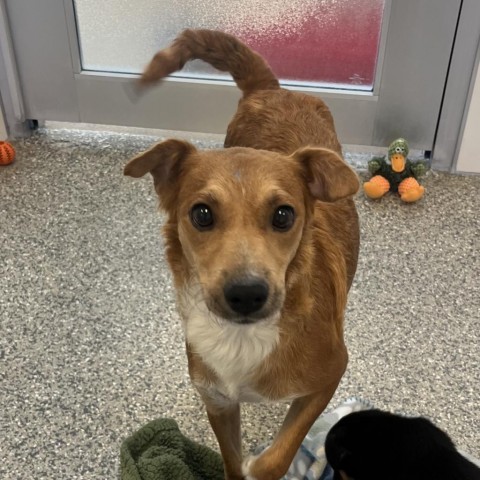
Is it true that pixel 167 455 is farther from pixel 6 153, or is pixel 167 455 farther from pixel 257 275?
pixel 6 153

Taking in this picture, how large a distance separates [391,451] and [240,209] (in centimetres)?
51

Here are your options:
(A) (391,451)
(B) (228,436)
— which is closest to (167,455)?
(B) (228,436)

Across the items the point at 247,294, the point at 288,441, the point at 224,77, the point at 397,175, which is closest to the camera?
the point at 247,294

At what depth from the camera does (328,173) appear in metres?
1.21

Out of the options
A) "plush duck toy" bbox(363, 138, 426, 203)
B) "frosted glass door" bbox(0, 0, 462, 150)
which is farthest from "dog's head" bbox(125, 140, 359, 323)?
"frosted glass door" bbox(0, 0, 462, 150)

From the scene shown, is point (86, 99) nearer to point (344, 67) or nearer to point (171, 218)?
point (344, 67)

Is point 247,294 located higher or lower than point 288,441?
higher

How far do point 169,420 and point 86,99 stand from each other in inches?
57.3

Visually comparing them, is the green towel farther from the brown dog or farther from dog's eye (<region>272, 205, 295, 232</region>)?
dog's eye (<region>272, 205, 295, 232</region>)

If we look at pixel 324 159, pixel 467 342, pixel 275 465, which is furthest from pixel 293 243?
pixel 467 342

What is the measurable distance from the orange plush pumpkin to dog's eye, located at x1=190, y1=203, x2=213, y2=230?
1.49 m

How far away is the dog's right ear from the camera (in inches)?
47.5

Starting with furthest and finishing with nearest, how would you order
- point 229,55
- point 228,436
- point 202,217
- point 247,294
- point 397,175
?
point 397,175
point 229,55
point 228,436
point 202,217
point 247,294

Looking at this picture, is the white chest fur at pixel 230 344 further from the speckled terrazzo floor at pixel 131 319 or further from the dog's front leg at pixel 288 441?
the speckled terrazzo floor at pixel 131 319
